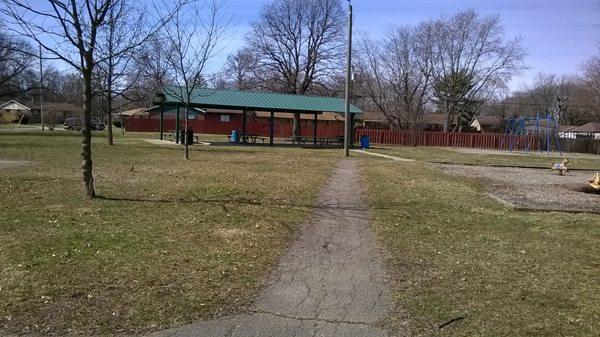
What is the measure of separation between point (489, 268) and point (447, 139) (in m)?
46.6

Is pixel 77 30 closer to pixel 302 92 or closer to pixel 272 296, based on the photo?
pixel 272 296

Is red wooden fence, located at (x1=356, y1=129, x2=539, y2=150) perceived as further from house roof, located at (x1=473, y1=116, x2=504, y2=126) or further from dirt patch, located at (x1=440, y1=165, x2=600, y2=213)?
house roof, located at (x1=473, y1=116, x2=504, y2=126)

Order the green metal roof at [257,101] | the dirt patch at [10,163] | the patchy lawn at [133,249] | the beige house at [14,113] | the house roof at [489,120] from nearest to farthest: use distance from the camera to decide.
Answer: the patchy lawn at [133,249] < the dirt patch at [10,163] < the green metal roof at [257,101] < the beige house at [14,113] < the house roof at [489,120]

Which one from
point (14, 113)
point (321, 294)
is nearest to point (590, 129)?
point (321, 294)

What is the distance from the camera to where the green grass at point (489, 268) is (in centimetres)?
449

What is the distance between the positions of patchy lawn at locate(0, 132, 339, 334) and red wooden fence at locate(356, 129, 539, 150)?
125 ft

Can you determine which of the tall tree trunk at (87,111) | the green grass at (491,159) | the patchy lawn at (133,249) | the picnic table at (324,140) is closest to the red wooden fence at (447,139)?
the picnic table at (324,140)

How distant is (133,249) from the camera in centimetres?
629

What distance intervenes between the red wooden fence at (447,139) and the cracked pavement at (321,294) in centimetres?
4234

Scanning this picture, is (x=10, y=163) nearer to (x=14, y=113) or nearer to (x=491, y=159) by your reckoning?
(x=491, y=159)

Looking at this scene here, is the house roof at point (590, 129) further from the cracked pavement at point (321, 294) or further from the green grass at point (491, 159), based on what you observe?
the cracked pavement at point (321, 294)

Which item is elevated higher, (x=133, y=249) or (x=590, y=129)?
(x=590, y=129)

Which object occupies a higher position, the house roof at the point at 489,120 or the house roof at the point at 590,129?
the house roof at the point at 489,120

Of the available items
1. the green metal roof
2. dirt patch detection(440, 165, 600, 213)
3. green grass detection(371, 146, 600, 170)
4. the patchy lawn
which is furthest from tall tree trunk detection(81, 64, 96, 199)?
the green metal roof
